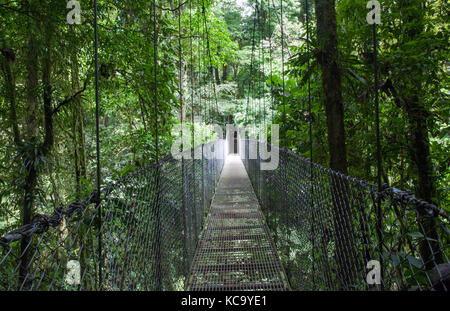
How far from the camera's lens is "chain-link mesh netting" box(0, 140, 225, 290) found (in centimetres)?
71

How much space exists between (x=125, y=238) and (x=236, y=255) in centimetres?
155

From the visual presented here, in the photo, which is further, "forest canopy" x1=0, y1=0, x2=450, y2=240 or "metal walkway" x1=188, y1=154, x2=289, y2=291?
"metal walkway" x1=188, y1=154, x2=289, y2=291

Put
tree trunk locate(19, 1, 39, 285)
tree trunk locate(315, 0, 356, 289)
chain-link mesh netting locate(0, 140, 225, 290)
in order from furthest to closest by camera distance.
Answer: tree trunk locate(19, 1, 39, 285) → tree trunk locate(315, 0, 356, 289) → chain-link mesh netting locate(0, 140, 225, 290)

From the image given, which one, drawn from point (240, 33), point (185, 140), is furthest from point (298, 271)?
point (240, 33)

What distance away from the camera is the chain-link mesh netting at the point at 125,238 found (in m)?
0.71

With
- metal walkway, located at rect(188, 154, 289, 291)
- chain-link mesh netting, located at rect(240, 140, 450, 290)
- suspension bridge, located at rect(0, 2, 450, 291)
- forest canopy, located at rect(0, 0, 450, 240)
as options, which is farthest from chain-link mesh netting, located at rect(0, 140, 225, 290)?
chain-link mesh netting, located at rect(240, 140, 450, 290)

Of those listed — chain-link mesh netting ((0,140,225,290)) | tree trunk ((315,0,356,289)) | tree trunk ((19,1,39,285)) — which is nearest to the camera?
chain-link mesh netting ((0,140,225,290))

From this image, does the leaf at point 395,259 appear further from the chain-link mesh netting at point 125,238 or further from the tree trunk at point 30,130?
the tree trunk at point 30,130

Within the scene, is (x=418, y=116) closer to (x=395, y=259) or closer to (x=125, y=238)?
(x=395, y=259)

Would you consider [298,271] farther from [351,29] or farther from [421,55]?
[351,29]

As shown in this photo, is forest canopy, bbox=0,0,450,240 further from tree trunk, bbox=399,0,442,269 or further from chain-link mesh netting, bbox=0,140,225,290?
chain-link mesh netting, bbox=0,140,225,290

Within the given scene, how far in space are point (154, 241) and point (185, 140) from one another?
495 centimetres
